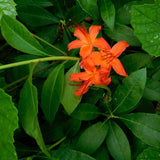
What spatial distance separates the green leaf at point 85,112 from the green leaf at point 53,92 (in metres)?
0.09

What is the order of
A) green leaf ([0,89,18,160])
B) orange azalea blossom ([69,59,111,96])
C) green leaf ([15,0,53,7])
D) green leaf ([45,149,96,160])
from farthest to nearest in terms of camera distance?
green leaf ([15,0,53,7]), green leaf ([45,149,96,160]), orange azalea blossom ([69,59,111,96]), green leaf ([0,89,18,160])

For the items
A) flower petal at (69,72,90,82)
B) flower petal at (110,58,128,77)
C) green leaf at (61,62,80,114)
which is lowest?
green leaf at (61,62,80,114)

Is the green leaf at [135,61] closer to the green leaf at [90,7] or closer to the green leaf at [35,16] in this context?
the green leaf at [90,7]

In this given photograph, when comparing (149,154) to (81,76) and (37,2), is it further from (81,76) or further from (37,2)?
(37,2)

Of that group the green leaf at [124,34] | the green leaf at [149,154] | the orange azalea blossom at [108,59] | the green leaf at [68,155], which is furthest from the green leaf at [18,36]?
the green leaf at [149,154]

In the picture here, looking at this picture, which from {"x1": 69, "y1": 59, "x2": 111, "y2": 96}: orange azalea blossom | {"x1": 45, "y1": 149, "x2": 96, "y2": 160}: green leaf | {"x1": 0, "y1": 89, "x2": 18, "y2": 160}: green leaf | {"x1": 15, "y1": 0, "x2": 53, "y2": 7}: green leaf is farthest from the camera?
{"x1": 15, "y1": 0, "x2": 53, "y2": 7}: green leaf

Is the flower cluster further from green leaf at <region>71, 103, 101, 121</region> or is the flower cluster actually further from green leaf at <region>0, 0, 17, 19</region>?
green leaf at <region>0, 0, 17, 19</region>

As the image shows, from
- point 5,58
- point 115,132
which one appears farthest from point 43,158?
point 5,58

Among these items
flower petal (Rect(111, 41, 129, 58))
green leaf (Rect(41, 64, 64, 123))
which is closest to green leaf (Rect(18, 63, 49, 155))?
green leaf (Rect(41, 64, 64, 123))

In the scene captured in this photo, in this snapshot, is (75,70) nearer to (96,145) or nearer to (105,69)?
(105,69)

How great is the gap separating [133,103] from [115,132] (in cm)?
15

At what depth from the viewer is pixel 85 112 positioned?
995 mm

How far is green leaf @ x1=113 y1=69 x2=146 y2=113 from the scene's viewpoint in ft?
2.97

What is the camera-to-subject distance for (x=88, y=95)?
106cm
